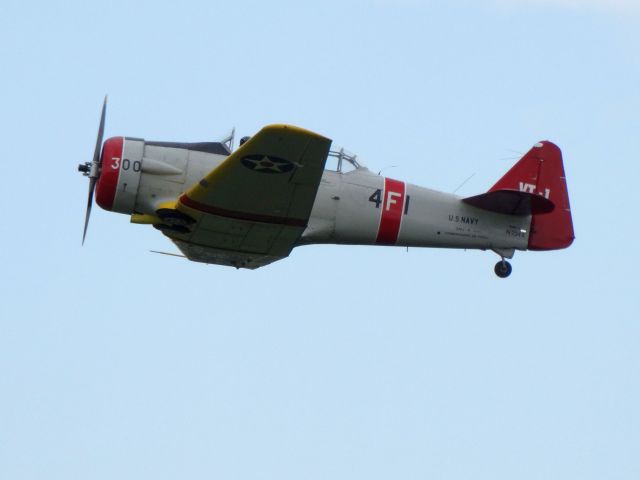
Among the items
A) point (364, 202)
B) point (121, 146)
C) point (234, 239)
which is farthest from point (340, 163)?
point (121, 146)

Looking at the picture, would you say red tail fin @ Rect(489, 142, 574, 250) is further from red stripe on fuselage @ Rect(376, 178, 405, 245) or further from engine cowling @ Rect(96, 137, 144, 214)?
engine cowling @ Rect(96, 137, 144, 214)

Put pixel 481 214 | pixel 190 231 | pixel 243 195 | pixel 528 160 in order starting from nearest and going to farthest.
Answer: pixel 243 195, pixel 190 231, pixel 481 214, pixel 528 160

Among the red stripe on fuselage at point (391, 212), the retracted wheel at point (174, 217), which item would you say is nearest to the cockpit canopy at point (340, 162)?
the red stripe on fuselage at point (391, 212)

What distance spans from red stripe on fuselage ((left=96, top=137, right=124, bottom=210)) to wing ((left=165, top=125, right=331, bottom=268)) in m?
0.95

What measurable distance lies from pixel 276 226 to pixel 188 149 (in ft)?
5.05

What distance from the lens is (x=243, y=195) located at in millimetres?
14750

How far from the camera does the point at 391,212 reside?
16469 mm

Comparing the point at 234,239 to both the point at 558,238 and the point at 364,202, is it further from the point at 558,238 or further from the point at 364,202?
the point at 558,238

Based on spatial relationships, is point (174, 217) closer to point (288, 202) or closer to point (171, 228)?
point (171, 228)

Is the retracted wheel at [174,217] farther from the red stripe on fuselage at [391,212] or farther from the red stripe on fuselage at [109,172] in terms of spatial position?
the red stripe on fuselage at [391,212]

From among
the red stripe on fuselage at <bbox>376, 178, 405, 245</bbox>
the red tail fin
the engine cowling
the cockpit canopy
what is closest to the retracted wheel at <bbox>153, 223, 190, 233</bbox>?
the engine cowling

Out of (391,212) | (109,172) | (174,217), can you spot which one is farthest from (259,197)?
(391,212)

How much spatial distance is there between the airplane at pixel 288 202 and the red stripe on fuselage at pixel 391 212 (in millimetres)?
13

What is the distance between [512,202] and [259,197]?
3.94 m
